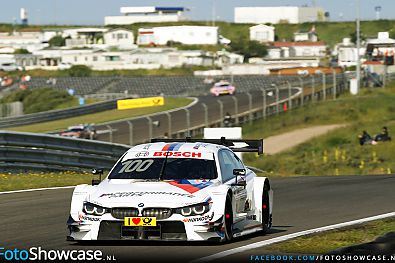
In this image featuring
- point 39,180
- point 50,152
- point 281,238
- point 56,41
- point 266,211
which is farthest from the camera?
point 56,41

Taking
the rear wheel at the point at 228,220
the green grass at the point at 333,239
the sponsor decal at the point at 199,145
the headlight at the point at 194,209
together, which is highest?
the sponsor decal at the point at 199,145

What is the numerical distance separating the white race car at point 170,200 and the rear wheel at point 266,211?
0.03 metres

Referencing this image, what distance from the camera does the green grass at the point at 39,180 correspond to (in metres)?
19.2

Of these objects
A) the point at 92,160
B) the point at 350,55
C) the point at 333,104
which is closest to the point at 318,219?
the point at 92,160

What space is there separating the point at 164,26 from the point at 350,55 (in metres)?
22.9

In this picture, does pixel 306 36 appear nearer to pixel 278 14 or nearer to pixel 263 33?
pixel 263 33

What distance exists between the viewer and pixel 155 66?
133m

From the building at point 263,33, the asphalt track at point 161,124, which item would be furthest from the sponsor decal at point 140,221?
the building at point 263,33

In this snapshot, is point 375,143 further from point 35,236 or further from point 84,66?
point 84,66

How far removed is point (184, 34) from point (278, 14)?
14.4 metres

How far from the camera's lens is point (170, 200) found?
10648mm

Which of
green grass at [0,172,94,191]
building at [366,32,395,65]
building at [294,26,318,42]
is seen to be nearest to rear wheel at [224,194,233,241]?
green grass at [0,172,94,191]

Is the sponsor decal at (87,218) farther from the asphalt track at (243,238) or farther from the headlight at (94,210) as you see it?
the asphalt track at (243,238)

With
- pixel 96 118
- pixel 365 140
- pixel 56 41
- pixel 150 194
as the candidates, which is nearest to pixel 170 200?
pixel 150 194
